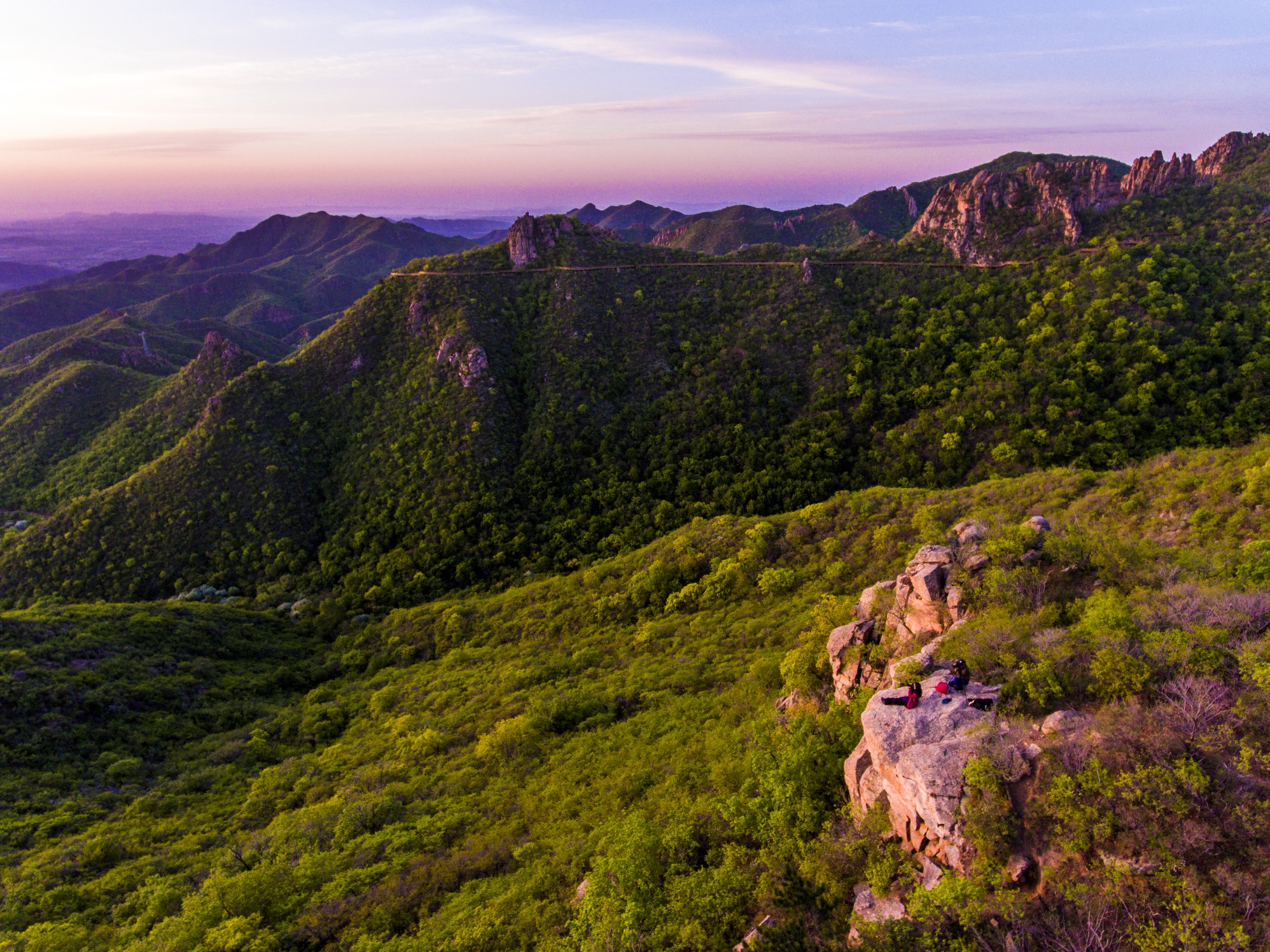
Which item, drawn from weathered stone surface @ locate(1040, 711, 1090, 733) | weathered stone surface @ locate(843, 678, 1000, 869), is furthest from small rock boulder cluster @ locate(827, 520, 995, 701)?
weathered stone surface @ locate(1040, 711, 1090, 733)

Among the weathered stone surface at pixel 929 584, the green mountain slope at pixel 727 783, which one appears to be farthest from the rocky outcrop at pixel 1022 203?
the weathered stone surface at pixel 929 584

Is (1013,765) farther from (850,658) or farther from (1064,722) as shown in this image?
(850,658)

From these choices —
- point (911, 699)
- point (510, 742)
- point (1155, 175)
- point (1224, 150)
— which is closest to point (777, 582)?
point (510, 742)

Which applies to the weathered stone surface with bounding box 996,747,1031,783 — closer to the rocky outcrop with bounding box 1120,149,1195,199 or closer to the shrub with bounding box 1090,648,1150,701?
the shrub with bounding box 1090,648,1150,701

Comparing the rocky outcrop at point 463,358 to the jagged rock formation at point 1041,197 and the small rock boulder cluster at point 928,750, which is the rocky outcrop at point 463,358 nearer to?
the small rock boulder cluster at point 928,750

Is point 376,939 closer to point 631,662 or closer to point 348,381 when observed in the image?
point 631,662
